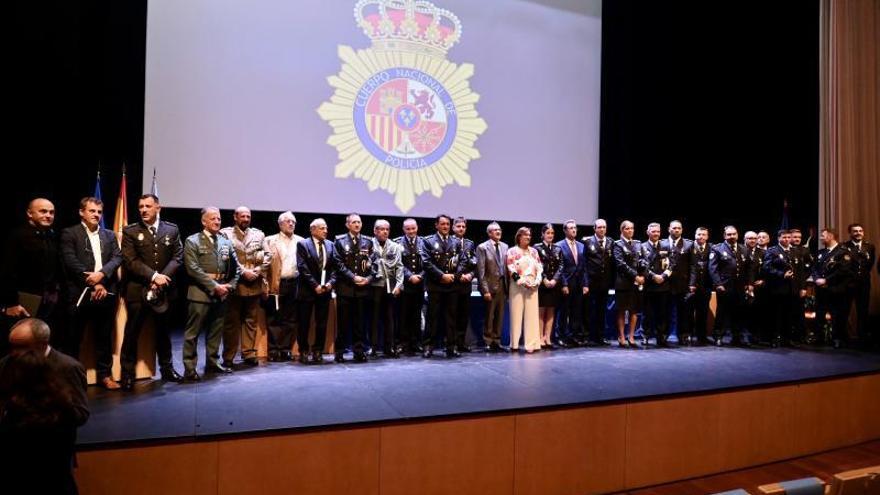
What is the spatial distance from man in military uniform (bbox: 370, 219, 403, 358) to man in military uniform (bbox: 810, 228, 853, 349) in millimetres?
4923

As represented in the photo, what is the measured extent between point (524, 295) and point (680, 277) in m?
1.86

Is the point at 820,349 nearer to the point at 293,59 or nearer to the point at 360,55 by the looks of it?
the point at 360,55

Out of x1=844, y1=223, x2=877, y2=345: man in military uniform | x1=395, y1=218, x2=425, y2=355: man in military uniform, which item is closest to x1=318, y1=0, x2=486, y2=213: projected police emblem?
x1=395, y1=218, x2=425, y2=355: man in military uniform

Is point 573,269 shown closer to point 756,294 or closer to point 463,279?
point 463,279

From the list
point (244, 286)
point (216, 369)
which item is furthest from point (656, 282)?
point (216, 369)

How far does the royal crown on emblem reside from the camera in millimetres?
6543

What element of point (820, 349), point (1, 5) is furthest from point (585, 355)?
point (1, 5)

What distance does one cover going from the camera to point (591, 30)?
25.5ft

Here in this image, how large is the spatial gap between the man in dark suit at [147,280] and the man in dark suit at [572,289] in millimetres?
3883

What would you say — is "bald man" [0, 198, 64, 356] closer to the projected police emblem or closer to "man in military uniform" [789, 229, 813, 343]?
the projected police emblem

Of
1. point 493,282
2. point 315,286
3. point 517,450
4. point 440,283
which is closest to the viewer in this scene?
point 517,450

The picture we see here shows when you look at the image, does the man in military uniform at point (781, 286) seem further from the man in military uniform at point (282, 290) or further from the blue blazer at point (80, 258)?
the blue blazer at point (80, 258)

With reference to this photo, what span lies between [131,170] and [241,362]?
2.67 meters

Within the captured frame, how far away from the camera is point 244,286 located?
488cm
